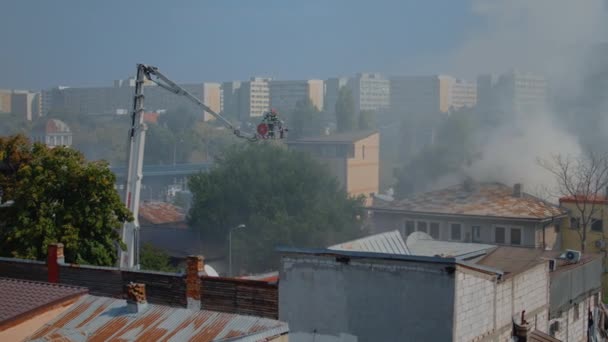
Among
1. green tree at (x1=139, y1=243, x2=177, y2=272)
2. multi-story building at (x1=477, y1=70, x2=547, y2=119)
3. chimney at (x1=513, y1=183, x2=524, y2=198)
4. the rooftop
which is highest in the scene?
multi-story building at (x1=477, y1=70, x2=547, y2=119)

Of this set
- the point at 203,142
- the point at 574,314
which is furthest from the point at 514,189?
the point at 203,142

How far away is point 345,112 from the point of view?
9175 cm

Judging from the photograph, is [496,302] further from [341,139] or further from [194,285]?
[341,139]

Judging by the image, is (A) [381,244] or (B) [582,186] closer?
(A) [381,244]

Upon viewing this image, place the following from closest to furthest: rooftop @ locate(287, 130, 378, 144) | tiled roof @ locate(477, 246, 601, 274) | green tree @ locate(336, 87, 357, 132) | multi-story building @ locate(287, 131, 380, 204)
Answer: tiled roof @ locate(477, 246, 601, 274) → multi-story building @ locate(287, 131, 380, 204) → rooftop @ locate(287, 130, 378, 144) → green tree @ locate(336, 87, 357, 132)

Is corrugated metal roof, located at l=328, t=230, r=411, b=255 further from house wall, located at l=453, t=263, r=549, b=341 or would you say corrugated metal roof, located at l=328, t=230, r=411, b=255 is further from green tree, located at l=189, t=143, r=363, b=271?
green tree, located at l=189, t=143, r=363, b=271

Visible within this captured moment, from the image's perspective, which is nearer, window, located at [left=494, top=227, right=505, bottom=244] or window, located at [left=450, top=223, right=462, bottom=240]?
window, located at [left=494, top=227, right=505, bottom=244]

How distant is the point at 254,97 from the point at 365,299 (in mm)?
155826

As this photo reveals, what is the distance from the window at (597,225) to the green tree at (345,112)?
55122mm

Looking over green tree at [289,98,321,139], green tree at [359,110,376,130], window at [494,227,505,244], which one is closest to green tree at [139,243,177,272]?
window at [494,227,505,244]

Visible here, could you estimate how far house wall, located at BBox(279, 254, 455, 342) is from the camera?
1239 centimetres

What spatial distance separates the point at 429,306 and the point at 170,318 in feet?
12.1

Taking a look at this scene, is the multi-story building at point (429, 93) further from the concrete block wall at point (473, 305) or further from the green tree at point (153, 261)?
the concrete block wall at point (473, 305)

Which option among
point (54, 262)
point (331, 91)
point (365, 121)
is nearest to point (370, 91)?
point (331, 91)
